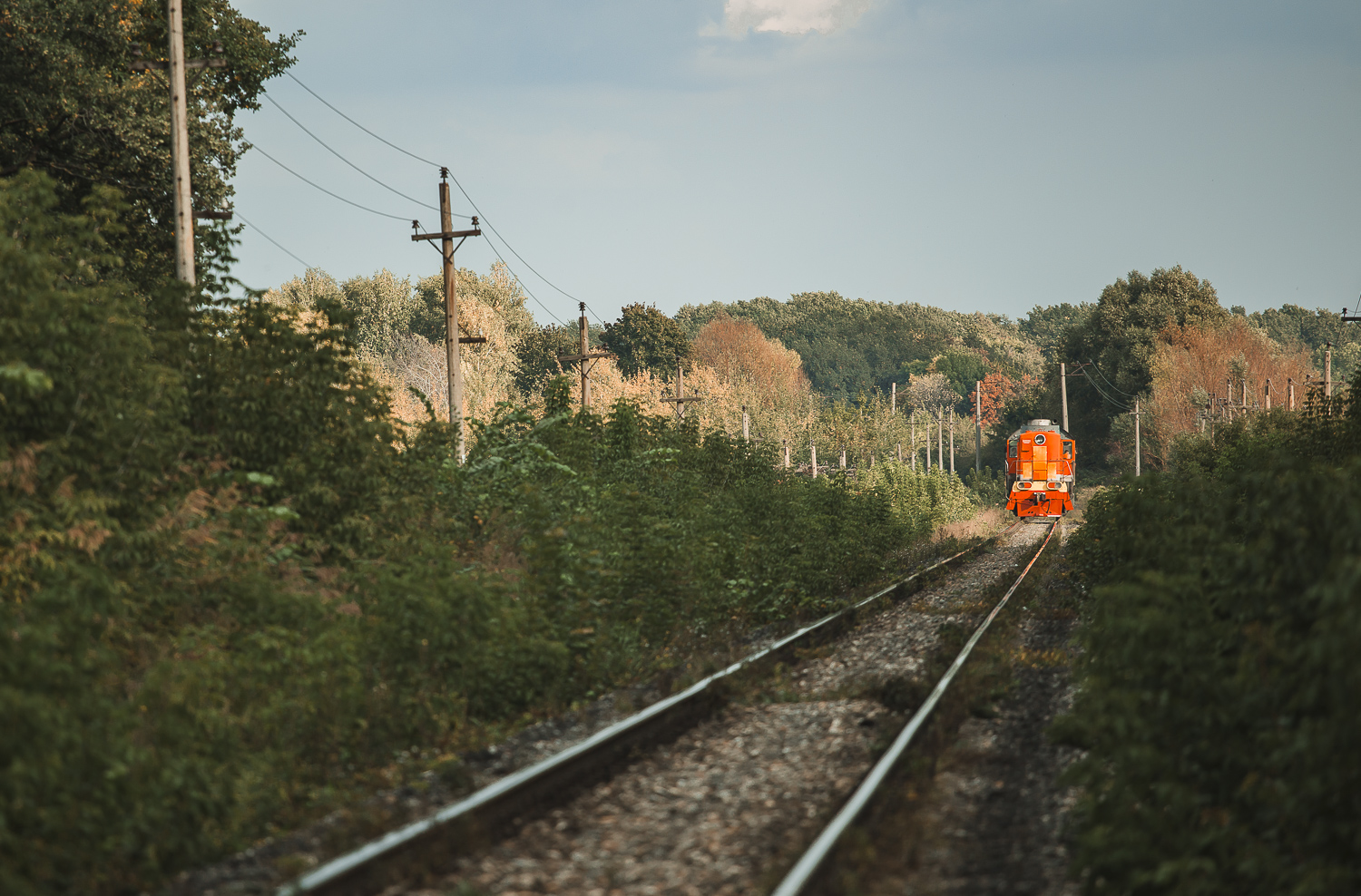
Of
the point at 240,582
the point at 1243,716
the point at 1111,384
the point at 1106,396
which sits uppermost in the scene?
the point at 1111,384

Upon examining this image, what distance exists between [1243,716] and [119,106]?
18422 mm

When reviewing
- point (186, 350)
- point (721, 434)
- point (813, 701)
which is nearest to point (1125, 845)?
point (813, 701)

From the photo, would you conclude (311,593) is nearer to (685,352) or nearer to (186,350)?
(186,350)

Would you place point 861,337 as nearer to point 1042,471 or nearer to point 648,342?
point 648,342

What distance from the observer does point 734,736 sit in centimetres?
766

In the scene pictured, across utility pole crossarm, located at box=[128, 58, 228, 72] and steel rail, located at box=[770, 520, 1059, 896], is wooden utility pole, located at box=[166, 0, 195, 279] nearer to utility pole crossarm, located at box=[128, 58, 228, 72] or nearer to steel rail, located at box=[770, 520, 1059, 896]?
utility pole crossarm, located at box=[128, 58, 228, 72]

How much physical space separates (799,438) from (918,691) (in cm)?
6146

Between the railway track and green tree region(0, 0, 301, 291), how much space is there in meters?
9.90

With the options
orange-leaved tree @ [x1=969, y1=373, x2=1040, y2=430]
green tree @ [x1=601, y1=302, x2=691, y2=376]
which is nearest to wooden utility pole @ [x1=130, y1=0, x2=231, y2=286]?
green tree @ [x1=601, y1=302, x2=691, y2=376]

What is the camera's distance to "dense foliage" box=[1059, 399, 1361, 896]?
410 cm

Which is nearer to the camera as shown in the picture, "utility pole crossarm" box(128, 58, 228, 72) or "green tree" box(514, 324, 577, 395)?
"utility pole crossarm" box(128, 58, 228, 72)

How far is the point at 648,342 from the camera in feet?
270

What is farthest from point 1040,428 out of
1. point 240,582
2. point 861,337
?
point 861,337

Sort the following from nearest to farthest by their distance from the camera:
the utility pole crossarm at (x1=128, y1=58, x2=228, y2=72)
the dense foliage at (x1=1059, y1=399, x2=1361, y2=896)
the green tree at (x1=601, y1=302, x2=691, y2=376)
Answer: the dense foliage at (x1=1059, y1=399, x2=1361, y2=896) → the utility pole crossarm at (x1=128, y1=58, x2=228, y2=72) → the green tree at (x1=601, y1=302, x2=691, y2=376)
